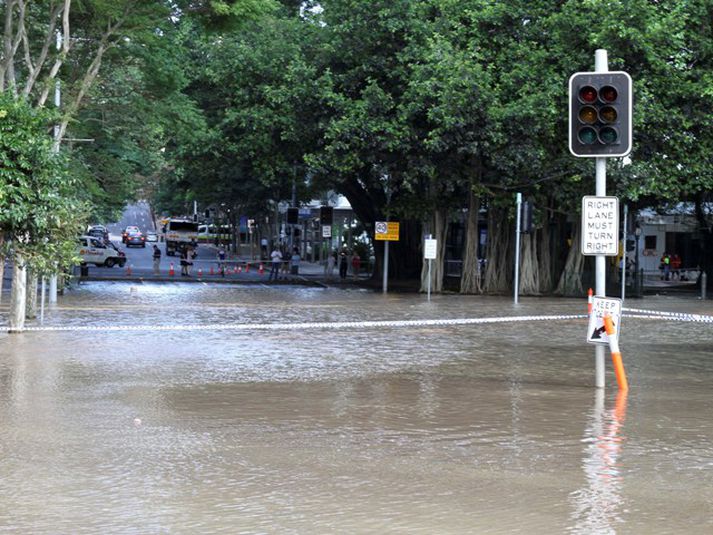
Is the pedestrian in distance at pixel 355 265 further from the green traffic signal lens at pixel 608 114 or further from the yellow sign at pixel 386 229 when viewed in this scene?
the green traffic signal lens at pixel 608 114

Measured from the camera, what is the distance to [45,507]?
8219 mm

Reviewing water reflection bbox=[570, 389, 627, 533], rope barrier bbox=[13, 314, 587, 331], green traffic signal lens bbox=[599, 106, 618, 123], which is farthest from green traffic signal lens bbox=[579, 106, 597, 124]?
rope barrier bbox=[13, 314, 587, 331]

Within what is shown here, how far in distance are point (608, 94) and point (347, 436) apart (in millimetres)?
5878

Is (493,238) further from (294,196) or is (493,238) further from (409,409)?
(409,409)

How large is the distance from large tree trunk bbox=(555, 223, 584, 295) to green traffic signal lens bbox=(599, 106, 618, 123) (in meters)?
28.7

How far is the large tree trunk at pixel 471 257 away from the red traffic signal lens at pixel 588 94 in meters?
28.6

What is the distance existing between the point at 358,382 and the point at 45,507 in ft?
25.6

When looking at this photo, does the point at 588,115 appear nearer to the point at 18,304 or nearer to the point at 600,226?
the point at 600,226

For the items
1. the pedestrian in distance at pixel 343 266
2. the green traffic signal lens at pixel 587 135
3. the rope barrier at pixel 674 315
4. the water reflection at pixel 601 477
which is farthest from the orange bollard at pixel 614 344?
the pedestrian in distance at pixel 343 266

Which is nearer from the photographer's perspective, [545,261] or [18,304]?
[18,304]

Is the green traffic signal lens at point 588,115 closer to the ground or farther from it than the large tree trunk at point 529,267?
farther from it

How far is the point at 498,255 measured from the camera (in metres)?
45.0

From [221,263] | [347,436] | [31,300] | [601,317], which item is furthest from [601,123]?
[221,263]

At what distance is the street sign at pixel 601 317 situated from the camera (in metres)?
15.1
